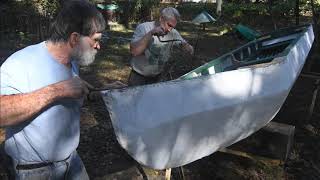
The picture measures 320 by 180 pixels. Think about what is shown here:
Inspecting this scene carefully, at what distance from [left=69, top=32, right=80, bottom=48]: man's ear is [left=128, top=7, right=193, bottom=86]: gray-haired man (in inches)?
86.0

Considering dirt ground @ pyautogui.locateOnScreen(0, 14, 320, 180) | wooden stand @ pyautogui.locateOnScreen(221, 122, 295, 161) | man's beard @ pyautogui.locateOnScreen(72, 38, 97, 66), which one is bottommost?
dirt ground @ pyautogui.locateOnScreen(0, 14, 320, 180)

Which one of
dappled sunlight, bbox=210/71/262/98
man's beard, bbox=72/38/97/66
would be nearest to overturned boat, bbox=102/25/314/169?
dappled sunlight, bbox=210/71/262/98

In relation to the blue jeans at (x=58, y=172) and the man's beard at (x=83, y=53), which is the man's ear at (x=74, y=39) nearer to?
the man's beard at (x=83, y=53)

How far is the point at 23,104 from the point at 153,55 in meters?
2.93

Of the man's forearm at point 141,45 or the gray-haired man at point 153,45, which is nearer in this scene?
the man's forearm at point 141,45

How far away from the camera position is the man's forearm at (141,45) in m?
4.52

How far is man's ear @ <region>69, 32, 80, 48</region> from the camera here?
7.68ft

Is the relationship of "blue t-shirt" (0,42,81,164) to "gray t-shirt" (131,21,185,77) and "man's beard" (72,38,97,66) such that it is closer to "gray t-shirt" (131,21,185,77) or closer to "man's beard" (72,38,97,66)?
"man's beard" (72,38,97,66)

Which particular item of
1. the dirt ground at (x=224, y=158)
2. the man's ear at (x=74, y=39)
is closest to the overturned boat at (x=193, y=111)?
the dirt ground at (x=224, y=158)

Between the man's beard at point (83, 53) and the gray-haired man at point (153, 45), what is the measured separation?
6.82 feet

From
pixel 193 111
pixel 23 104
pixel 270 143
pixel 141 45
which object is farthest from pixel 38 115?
pixel 270 143

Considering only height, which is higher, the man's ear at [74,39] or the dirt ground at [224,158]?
the man's ear at [74,39]

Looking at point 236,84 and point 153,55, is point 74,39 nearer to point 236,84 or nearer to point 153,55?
point 236,84

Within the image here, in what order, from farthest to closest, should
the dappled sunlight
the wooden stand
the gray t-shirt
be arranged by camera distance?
1. the wooden stand
2. the gray t-shirt
3. the dappled sunlight
